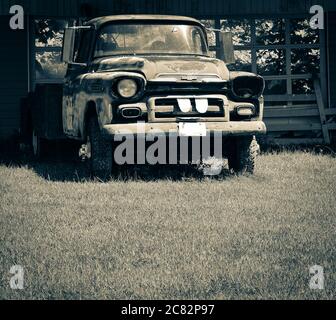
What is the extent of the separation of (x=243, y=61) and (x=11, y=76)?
4.81 m

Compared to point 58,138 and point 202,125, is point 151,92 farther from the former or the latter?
point 58,138

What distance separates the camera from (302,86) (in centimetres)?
1861

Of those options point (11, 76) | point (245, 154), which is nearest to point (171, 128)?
point (245, 154)

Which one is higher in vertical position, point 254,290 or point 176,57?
point 176,57

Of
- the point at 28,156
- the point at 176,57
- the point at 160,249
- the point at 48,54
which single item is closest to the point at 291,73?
the point at 48,54

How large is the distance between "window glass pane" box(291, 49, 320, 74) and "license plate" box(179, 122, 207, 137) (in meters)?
9.15

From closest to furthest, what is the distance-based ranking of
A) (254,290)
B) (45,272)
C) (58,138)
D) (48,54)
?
(254,290) < (45,272) < (58,138) < (48,54)

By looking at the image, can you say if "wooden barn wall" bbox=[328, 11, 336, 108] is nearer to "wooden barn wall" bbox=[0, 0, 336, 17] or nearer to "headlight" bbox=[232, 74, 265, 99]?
"wooden barn wall" bbox=[0, 0, 336, 17]

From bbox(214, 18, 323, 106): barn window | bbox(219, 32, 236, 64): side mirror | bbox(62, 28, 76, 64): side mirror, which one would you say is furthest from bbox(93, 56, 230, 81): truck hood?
bbox(214, 18, 323, 106): barn window

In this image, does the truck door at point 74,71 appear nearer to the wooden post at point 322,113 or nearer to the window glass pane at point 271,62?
the wooden post at point 322,113

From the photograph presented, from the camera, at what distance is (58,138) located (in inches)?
474

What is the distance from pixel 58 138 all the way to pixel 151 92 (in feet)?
7.92

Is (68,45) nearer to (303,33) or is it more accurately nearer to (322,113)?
(322,113)

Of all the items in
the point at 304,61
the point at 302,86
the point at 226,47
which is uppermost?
the point at 226,47
